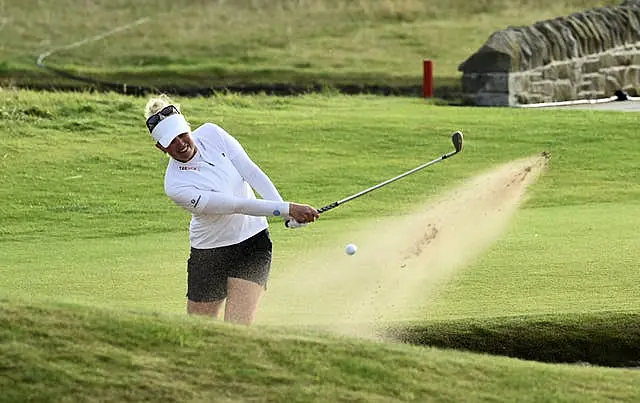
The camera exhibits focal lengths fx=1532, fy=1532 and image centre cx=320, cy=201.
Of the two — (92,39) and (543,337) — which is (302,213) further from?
(92,39)

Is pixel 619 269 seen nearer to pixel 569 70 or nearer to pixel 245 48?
pixel 569 70

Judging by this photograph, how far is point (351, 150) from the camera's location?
62.4 feet

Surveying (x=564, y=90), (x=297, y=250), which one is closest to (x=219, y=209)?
(x=297, y=250)

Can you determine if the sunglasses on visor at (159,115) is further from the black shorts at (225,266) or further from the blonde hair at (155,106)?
the black shorts at (225,266)

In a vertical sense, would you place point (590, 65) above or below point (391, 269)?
above

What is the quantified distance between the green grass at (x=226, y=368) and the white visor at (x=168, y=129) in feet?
5.46

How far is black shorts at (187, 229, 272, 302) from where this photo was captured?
8516 mm

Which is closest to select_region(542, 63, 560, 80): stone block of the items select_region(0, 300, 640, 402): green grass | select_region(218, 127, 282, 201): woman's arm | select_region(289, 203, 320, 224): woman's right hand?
select_region(218, 127, 282, 201): woman's arm

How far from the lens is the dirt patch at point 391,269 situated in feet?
31.6

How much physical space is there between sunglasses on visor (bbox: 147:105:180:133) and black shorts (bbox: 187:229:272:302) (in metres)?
0.79

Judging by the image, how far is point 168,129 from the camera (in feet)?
27.1

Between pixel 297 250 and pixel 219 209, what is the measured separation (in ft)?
14.9

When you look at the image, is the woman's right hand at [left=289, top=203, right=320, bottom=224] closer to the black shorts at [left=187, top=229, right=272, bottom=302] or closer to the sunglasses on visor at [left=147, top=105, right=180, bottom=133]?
the black shorts at [left=187, top=229, right=272, bottom=302]

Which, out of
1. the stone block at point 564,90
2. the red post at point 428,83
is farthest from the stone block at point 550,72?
the red post at point 428,83
